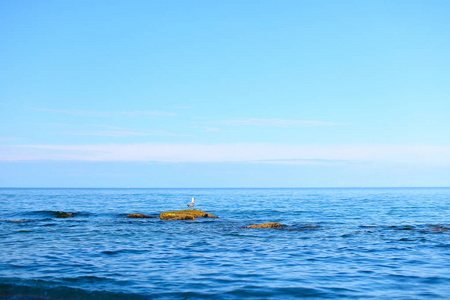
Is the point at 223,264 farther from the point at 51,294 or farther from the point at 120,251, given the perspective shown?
the point at 51,294

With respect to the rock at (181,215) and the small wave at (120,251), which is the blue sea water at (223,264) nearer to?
the small wave at (120,251)

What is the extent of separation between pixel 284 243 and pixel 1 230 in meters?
18.3

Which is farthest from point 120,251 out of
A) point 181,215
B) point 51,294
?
point 181,215

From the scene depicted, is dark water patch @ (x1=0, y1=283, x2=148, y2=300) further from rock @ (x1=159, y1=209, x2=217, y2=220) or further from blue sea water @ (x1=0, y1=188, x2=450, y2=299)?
rock @ (x1=159, y1=209, x2=217, y2=220)

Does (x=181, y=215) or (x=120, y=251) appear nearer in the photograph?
(x=120, y=251)

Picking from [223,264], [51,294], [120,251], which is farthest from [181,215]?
[51,294]

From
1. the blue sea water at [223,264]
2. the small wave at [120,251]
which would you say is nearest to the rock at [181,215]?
the blue sea water at [223,264]

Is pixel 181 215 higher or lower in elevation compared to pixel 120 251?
higher

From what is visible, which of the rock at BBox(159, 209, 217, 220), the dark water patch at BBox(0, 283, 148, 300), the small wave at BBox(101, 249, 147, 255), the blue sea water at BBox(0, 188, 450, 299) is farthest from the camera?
the rock at BBox(159, 209, 217, 220)

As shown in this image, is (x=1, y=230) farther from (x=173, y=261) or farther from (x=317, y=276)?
(x=317, y=276)

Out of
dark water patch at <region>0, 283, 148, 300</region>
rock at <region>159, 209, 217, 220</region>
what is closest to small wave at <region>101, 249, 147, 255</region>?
dark water patch at <region>0, 283, 148, 300</region>

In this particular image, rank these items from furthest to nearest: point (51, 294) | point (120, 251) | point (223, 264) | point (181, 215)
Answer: point (181, 215), point (120, 251), point (223, 264), point (51, 294)

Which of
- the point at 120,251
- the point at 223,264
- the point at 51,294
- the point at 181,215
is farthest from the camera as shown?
the point at 181,215

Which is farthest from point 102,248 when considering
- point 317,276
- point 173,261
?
point 317,276
